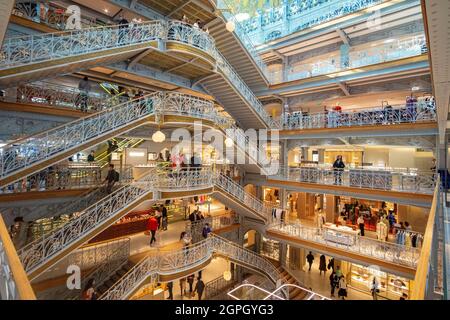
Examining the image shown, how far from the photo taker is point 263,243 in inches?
776

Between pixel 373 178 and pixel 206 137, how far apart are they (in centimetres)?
953

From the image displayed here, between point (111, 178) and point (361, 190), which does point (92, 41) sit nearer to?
point (111, 178)

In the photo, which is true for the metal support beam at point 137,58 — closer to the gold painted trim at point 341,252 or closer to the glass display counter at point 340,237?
the gold painted trim at point 341,252

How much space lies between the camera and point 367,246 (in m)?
12.4

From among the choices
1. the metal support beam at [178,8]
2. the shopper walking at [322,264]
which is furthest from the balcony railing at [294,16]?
the shopper walking at [322,264]

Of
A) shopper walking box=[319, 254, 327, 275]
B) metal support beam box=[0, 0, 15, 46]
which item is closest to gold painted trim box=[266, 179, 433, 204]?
shopper walking box=[319, 254, 327, 275]

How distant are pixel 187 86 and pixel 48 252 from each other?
10.7 metres

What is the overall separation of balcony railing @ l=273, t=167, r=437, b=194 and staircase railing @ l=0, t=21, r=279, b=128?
7.70 m

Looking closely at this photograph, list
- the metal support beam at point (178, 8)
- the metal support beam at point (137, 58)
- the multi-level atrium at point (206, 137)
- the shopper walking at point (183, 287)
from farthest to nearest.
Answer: the shopper walking at point (183, 287)
the metal support beam at point (178, 8)
the metal support beam at point (137, 58)
the multi-level atrium at point (206, 137)

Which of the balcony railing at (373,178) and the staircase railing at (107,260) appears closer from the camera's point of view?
the staircase railing at (107,260)

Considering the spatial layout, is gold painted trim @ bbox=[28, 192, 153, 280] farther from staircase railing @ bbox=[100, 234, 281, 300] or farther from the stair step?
the stair step

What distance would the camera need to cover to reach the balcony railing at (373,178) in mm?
11359

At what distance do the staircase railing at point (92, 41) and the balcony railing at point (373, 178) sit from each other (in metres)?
7.70
